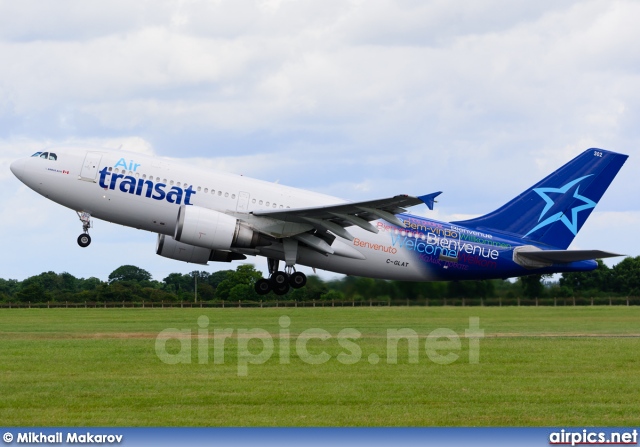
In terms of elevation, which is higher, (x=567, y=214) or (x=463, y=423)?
(x=567, y=214)

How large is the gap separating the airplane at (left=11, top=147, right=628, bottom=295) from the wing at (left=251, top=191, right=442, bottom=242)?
35 millimetres

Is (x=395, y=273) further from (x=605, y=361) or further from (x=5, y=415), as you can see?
(x=5, y=415)

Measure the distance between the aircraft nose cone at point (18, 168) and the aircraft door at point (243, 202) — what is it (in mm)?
7524

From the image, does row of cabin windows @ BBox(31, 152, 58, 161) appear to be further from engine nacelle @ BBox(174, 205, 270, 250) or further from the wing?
the wing

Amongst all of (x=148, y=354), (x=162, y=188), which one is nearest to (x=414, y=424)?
(x=148, y=354)

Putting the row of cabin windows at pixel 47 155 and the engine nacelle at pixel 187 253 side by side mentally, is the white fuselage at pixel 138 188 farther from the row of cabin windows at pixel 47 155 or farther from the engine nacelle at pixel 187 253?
the engine nacelle at pixel 187 253

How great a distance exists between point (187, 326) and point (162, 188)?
12.2m

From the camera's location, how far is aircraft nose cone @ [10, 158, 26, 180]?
127 feet

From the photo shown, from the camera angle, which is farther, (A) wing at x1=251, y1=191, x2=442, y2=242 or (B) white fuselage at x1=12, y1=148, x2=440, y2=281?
(B) white fuselage at x1=12, y1=148, x2=440, y2=281

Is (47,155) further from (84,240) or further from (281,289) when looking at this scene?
(281,289)

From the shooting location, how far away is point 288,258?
39781 mm

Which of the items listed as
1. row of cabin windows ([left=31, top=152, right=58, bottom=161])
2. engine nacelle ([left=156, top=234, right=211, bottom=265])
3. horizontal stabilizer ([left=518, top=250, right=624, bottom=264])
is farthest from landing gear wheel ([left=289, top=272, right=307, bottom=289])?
row of cabin windows ([left=31, top=152, right=58, bottom=161])

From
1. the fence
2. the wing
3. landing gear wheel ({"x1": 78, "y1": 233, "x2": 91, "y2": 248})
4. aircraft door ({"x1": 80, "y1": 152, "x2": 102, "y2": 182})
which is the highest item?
aircraft door ({"x1": 80, "y1": 152, "x2": 102, "y2": 182})

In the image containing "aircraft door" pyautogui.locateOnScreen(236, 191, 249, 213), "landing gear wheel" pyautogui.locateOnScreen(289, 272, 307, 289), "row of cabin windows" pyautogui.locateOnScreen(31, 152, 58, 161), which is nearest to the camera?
"row of cabin windows" pyautogui.locateOnScreen(31, 152, 58, 161)
